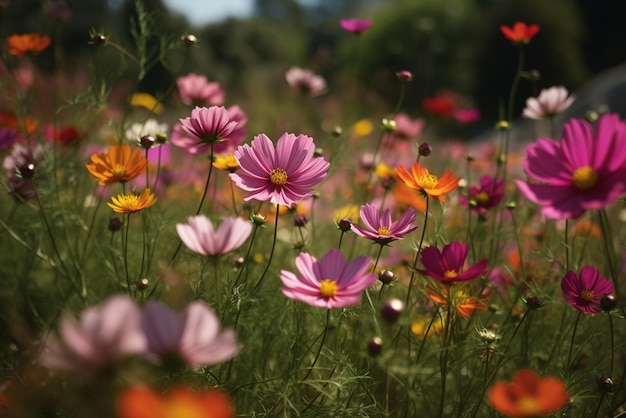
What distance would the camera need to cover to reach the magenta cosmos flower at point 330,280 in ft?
1.90

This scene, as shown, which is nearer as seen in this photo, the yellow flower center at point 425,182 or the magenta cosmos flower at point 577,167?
the magenta cosmos flower at point 577,167

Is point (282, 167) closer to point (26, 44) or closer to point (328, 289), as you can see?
point (328, 289)

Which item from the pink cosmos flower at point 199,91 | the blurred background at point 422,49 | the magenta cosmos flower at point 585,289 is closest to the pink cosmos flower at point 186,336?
the magenta cosmos flower at point 585,289

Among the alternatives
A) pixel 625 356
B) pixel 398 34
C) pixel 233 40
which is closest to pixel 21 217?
pixel 625 356

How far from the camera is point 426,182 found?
763mm

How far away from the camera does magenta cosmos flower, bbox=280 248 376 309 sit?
0.58 meters

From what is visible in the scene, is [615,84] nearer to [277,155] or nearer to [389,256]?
[389,256]

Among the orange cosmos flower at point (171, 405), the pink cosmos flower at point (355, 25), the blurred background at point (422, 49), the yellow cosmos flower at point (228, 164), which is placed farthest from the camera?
the blurred background at point (422, 49)

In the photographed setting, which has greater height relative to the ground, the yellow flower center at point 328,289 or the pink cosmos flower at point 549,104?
the yellow flower center at point 328,289

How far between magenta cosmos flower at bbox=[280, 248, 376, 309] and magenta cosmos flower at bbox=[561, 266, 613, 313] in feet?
0.96

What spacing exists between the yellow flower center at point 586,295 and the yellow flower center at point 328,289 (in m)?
0.35

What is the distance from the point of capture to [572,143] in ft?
1.87

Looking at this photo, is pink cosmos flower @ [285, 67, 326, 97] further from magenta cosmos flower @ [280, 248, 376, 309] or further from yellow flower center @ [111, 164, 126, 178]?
magenta cosmos flower @ [280, 248, 376, 309]

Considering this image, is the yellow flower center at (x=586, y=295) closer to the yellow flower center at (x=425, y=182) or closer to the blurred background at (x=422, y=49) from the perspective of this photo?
the yellow flower center at (x=425, y=182)
